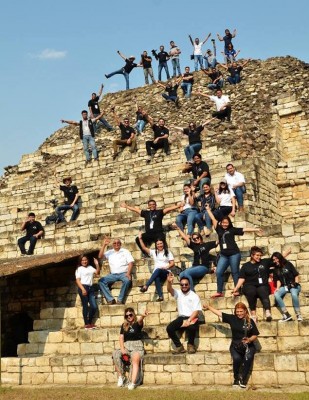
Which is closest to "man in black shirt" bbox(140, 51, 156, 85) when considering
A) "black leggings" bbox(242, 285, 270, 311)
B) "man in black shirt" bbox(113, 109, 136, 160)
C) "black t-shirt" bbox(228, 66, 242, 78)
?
"black t-shirt" bbox(228, 66, 242, 78)

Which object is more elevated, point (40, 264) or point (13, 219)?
point (13, 219)

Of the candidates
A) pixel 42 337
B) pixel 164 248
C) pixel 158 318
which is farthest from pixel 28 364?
pixel 164 248

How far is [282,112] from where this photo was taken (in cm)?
1931

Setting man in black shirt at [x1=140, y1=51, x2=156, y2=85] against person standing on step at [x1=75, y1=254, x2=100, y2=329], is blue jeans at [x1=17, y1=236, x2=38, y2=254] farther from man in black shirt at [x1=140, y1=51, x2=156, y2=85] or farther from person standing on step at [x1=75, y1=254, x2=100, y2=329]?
man in black shirt at [x1=140, y1=51, x2=156, y2=85]

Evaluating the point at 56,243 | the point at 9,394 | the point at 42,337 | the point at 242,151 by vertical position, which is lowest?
the point at 9,394

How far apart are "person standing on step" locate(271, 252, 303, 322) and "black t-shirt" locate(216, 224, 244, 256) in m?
1.05

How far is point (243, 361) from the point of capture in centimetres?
814

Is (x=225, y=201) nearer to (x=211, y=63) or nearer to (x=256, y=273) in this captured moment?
(x=256, y=273)

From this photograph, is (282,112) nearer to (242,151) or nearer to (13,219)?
(242,151)

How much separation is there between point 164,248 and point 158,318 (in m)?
1.48

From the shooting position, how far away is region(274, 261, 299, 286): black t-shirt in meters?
8.98

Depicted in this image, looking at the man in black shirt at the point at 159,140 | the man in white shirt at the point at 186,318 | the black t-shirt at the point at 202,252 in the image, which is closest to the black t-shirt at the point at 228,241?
the black t-shirt at the point at 202,252

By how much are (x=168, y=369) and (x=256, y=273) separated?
2.28 m

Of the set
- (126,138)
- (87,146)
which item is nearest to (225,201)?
(126,138)
